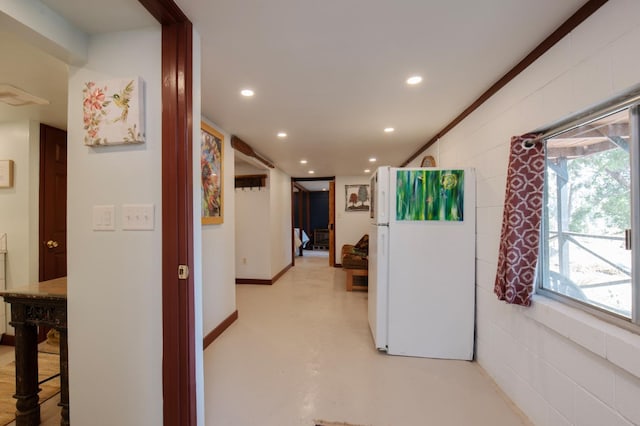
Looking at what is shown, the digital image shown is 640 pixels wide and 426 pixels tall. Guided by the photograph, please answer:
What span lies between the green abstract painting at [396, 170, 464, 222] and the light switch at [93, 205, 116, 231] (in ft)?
6.50

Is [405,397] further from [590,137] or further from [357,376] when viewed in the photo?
[590,137]

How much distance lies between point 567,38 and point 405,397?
230 cm

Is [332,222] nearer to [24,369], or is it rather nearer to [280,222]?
[280,222]

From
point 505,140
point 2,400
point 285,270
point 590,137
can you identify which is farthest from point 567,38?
point 285,270

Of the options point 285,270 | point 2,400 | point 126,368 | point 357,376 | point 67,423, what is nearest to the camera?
point 126,368

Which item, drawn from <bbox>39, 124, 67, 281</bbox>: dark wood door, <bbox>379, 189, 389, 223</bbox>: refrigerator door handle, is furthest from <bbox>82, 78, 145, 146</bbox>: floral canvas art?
<bbox>39, 124, 67, 281</bbox>: dark wood door

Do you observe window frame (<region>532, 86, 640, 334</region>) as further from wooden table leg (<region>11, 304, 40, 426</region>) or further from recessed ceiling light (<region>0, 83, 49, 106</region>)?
recessed ceiling light (<region>0, 83, 49, 106</region>)

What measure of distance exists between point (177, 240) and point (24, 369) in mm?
1297

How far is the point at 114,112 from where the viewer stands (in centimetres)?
122

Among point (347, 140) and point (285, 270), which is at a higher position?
point (347, 140)

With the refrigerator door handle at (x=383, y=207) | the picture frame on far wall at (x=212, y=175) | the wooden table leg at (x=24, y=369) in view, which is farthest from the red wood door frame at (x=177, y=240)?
the refrigerator door handle at (x=383, y=207)

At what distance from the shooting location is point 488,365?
6.53 ft

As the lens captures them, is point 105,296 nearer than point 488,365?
Yes

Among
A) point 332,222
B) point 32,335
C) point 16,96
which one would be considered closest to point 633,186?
point 32,335
